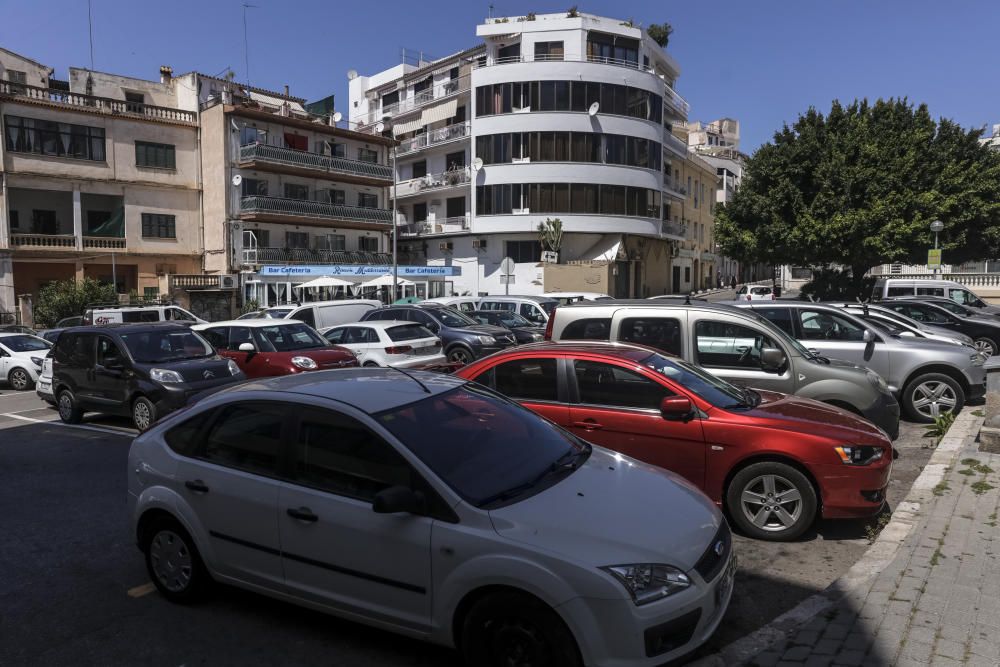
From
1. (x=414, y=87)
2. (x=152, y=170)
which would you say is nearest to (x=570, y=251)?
(x=414, y=87)

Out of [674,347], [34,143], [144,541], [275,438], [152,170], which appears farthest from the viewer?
[152,170]

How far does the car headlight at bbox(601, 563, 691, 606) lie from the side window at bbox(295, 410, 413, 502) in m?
1.20

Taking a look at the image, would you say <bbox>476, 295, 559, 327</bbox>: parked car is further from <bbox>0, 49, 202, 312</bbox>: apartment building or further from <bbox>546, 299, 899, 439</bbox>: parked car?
<bbox>0, 49, 202, 312</bbox>: apartment building

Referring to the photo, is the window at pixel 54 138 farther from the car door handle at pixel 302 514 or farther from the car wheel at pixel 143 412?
the car door handle at pixel 302 514

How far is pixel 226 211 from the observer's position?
3841 cm

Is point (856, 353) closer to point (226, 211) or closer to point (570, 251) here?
point (570, 251)

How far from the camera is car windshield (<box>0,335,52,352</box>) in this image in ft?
58.1

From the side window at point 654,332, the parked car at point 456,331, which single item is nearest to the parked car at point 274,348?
the parked car at point 456,331

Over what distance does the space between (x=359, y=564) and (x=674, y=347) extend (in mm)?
5161

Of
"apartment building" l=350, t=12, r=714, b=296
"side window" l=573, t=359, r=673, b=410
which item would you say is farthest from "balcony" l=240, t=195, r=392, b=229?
"side window" l=573, t=359, r=673, b=410

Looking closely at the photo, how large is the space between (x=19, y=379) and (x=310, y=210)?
962 inches

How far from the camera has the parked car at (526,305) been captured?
2042 centimetres

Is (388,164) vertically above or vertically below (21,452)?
above

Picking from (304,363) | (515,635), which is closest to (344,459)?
(515,635)
